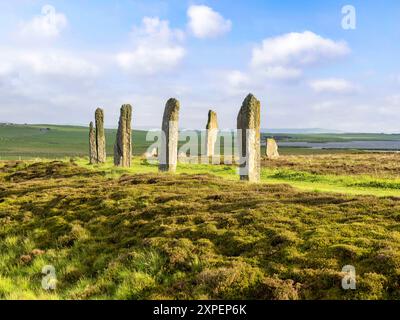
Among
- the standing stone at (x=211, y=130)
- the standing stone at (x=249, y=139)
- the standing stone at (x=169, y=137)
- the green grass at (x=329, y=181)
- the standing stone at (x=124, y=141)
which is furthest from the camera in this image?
the standing stone at (x=211, y=130)

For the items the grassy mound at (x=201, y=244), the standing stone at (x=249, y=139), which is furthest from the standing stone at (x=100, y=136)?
the grassy mound at (x=201, y=244)

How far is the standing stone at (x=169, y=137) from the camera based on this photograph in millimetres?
35594

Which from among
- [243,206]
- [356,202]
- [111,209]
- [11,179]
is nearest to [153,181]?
[111,209]

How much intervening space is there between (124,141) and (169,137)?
7210mm

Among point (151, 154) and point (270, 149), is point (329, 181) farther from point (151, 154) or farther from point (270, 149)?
point (151, 154)

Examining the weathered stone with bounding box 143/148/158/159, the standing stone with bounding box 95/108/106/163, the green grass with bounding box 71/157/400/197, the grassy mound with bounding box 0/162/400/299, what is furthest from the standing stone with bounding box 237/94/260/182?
the weathered stone with bounding box 143/148/158/159

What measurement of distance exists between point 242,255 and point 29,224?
11659mm

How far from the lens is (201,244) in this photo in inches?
598

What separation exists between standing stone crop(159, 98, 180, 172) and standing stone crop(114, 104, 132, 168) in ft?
21.2

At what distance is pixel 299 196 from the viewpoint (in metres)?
20.6

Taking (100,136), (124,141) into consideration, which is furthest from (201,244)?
(100,136)

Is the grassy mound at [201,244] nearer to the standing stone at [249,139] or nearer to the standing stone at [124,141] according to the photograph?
the standing stone at [249,139]

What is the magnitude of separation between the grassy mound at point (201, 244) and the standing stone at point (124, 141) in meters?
16.5
